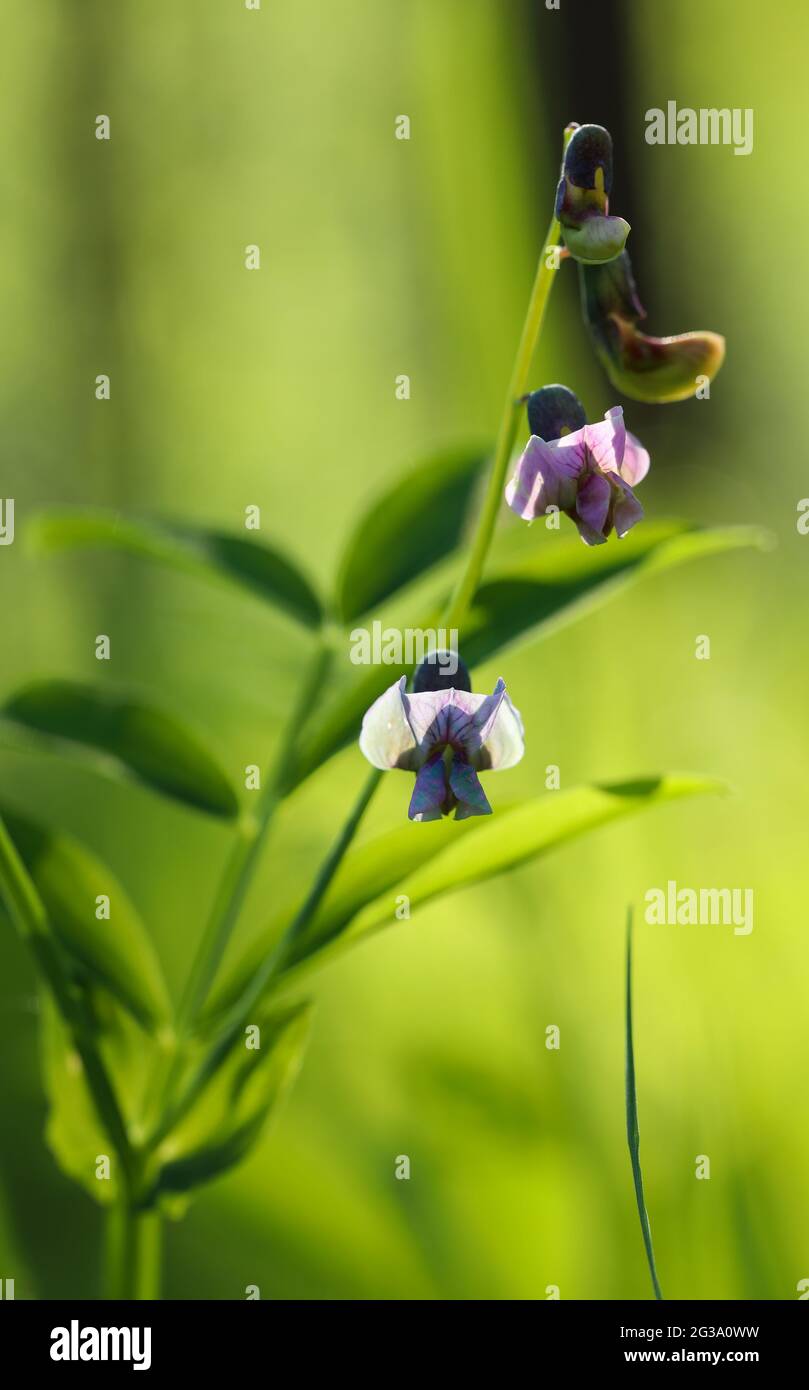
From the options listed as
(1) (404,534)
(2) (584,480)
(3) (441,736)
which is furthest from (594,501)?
(1) (404,534)

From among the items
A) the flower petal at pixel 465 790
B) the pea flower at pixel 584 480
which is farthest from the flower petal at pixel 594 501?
the flower petal at pixel 465 790

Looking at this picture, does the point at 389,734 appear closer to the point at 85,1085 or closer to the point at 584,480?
the point at 584,480

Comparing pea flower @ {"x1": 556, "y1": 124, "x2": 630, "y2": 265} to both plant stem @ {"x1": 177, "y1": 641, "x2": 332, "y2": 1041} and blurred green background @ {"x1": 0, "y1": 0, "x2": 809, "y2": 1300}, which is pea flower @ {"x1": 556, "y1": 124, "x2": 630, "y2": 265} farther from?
blurred green background @ {"x1": 0, "y1": 0, "x2": 809, "y2": 1300}

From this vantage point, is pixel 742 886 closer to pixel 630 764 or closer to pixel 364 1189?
pixel 630 764

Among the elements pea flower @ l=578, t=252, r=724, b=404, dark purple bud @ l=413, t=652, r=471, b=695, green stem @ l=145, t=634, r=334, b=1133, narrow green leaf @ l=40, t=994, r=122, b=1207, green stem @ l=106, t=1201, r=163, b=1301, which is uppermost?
pea flower @ l=578, t=252, r=724, b=404

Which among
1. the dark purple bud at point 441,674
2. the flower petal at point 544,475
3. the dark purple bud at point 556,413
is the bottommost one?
the dark purple bud at point 441,674

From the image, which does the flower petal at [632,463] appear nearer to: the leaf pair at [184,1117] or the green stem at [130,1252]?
the leaf pair at [184,1117]

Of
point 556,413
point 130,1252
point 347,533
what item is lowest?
point 130,1252

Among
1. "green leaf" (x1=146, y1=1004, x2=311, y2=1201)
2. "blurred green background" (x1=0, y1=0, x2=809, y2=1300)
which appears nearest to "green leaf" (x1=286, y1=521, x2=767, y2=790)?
"green leaf" (x1=146, y1=1004, x2=311, y2=1201)
